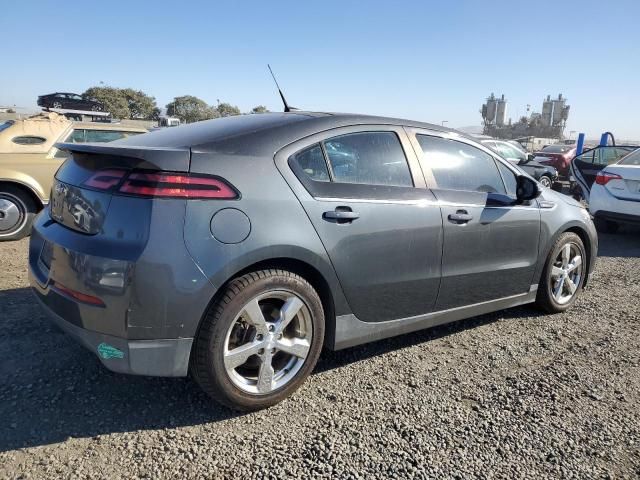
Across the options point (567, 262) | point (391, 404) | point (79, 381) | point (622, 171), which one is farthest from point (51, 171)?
point (622, 171)

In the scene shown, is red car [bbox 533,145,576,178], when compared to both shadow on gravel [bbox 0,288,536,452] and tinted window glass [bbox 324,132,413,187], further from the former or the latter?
shadow on gravel [bbox 0,288,536,452]

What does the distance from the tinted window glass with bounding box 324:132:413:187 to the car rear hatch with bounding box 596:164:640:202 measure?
545 cm

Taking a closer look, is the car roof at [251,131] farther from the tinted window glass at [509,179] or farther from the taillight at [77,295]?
the tinted window glass at [509,179]

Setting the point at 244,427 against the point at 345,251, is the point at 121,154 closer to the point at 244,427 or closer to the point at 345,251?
the point at 345,251

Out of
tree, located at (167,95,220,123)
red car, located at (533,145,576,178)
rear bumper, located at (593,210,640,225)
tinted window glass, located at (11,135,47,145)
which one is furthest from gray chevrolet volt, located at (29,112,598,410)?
tree, located at (167,95,220,123)

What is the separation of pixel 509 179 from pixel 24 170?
5.54 m

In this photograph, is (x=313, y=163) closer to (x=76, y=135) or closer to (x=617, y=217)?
(x=76, y=135)

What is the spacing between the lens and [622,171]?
716 cm

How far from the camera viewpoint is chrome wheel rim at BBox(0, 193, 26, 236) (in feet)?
19.6

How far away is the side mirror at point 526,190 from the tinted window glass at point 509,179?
0.20ft

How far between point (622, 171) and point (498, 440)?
618 centimetres

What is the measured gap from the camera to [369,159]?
303 cm

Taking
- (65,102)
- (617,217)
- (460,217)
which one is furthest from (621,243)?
(65,102)

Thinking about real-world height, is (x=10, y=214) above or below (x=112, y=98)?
below
